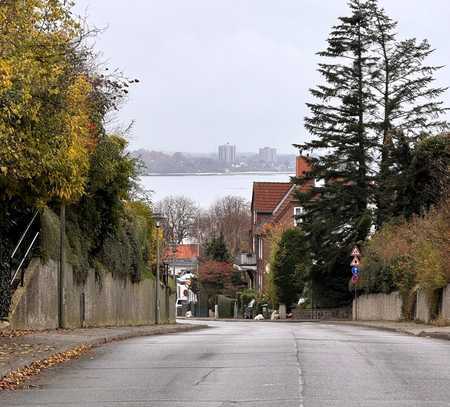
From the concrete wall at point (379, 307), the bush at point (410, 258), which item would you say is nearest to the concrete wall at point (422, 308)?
the bush at point (410, 258)

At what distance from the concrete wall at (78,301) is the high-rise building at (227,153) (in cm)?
4029

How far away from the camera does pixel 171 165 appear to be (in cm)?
6606

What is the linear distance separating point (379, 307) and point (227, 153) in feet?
144

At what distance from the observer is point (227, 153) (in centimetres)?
8625

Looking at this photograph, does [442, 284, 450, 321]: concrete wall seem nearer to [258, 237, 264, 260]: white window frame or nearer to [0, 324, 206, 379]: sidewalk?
[0, 324, 206, 379]: sidewalk

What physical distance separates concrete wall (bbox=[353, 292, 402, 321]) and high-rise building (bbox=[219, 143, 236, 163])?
116 ft

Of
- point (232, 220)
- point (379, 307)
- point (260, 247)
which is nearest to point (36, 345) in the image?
point (379, 307)

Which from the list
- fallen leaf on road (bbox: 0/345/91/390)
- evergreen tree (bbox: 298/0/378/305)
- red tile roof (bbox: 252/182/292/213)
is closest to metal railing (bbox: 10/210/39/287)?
fallen leaf on road (bbox: 0/345/91/390)

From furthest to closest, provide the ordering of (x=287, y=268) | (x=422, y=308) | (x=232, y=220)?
1. (x=232, y=220)
2. (x=287, y=268)
3. (x=422, y=308)

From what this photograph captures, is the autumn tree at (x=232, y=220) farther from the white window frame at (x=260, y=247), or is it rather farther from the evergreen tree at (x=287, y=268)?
the evergreen tree at (x=287, y=268)

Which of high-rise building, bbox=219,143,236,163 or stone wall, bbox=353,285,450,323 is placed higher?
high-rise building, bbox=219,143,236,163

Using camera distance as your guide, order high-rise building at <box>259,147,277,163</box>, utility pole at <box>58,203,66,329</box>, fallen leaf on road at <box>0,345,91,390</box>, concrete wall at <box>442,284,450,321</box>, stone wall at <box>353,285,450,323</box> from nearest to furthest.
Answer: fallen leaf on road at <box>0,345,91,390</box> → utility pole at <box>58,203,66,329</box> → concrete wall at <box>442,284,450,321</box> → stone wall at <box>353,285,450,323</box> → high-rise building at <box>259,147,277,163</box>

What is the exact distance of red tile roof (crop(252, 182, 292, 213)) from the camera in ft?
331

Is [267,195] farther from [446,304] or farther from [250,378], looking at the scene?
[250,378]
